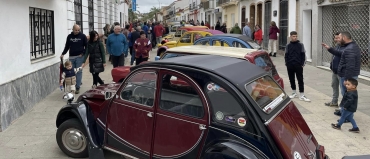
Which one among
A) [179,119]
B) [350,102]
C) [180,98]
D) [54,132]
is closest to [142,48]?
[54,132]

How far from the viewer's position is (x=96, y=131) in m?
4.52

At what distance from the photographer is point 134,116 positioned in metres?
4.05

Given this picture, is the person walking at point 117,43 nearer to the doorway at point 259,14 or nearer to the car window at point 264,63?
the car window at point 264,63

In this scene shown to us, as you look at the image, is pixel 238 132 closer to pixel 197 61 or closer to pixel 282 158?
pixel 282 158

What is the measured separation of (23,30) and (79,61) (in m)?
1.76

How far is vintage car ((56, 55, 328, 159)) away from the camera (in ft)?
10.8

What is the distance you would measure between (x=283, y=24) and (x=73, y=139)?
15.4 metres

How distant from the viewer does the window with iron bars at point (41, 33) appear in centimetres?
834

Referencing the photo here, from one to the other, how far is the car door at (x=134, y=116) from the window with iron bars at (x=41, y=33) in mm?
4880

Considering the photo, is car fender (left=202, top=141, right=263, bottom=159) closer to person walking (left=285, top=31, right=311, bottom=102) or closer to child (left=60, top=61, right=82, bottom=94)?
person walking (left=285, top=31, right=311, bottom=102)

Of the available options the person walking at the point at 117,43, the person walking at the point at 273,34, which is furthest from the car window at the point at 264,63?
the person walking at the point at 273,34

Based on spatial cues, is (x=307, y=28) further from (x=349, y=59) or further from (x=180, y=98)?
(x=180, y=98)

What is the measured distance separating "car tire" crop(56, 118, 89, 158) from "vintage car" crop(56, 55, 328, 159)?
0.52ft

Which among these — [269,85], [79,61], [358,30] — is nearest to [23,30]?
[79,61]
